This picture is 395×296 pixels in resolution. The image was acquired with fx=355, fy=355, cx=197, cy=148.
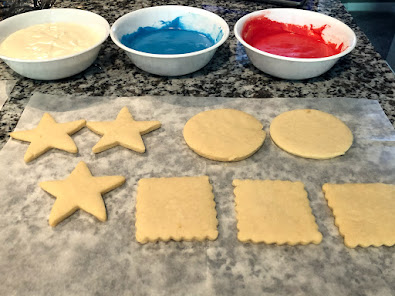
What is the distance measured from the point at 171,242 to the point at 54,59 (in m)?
0.86

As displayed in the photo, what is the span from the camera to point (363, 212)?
102 cm

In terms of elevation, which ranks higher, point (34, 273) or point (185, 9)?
point (185, 9)

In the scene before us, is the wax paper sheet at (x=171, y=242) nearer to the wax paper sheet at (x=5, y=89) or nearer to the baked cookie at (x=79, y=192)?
the baked cookie at (x=79, y=192)

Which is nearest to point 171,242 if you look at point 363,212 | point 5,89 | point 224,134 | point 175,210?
point 175,210

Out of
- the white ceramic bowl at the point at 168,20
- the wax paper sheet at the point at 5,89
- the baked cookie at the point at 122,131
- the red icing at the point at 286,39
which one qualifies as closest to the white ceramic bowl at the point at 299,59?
the red icing at the point at 286,39

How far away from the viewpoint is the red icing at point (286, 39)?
61.5 inches

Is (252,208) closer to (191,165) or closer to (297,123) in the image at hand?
(191,165)

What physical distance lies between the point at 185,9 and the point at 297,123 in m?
0.83

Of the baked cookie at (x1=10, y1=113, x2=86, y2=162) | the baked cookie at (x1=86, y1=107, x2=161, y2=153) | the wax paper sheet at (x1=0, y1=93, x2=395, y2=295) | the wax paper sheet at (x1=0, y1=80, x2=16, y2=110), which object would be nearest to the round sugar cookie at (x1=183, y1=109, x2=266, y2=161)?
the wax paper sheet at (x1=0, y1=93, x2=395, y2=295)

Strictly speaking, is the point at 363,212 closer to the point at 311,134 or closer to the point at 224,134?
the point at 311,134

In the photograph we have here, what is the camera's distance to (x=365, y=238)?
37.5 inches

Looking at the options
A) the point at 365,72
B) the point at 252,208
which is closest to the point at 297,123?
the point at 252,208

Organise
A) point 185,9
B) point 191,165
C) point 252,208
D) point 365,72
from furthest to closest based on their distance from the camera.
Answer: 1. point 185,9
2. point 365,72
3. point 191,165
4. point 252,208

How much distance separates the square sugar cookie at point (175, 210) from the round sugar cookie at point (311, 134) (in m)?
0.33
